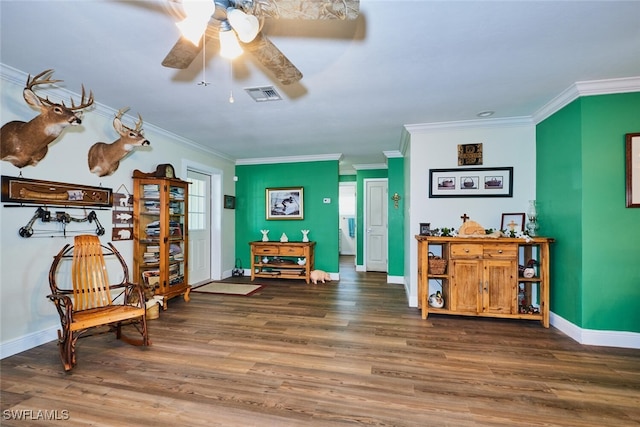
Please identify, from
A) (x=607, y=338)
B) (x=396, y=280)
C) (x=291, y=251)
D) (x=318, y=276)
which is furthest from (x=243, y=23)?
(x=396, y=280)

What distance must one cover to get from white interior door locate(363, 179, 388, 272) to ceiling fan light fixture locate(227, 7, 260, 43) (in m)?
5.36

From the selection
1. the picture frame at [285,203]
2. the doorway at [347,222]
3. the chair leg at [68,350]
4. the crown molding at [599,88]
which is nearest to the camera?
the chair leg at [68,350]

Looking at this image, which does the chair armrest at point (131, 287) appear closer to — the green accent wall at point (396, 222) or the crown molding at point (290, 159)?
the crown molding at point (290, 159)

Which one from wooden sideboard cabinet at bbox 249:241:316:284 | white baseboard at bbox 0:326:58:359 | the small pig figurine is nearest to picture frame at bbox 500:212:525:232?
the small pig figurine

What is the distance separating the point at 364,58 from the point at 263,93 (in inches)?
43.7

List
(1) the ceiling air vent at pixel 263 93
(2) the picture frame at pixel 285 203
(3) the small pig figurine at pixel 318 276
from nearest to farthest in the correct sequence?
(1) the ceiling air vent at pixel 263 93 < (3) the small pig figurine at pixel 318 276 < (2) the picture frame at pixel 285 203

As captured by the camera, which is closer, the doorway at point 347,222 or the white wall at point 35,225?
the white wall at point 35,225

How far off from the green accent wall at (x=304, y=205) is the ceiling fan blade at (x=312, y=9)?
428 cm

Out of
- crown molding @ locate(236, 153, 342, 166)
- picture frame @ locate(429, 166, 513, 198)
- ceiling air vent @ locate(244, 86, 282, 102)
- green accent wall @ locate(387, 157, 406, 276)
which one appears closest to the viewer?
ceiling air vent @ locate(244, 86, 282, 102)

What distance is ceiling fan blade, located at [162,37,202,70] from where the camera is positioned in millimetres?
1519

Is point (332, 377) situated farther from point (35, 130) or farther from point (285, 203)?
point (285, 203)

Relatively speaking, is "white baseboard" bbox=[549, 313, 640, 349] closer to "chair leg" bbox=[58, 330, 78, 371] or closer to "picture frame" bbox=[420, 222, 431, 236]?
"picture frame" bbox=[420, 222, 431, 236]

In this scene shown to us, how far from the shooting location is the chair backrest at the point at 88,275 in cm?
259

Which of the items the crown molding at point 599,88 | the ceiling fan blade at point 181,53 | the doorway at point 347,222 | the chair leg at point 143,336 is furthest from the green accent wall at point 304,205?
the ceiling fan blade at point 181,53
